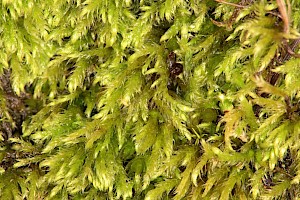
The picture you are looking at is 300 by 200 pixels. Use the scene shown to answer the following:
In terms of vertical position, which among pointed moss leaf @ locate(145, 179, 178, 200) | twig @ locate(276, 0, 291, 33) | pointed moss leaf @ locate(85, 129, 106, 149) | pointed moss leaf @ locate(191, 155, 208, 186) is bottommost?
pointed moss leaf @ locate(145, 179, 178, 200)

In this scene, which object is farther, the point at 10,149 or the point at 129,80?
the point at 10,149

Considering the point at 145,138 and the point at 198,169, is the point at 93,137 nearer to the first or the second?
the point at 145,138

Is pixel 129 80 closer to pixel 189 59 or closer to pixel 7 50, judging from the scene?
pixel 189 59

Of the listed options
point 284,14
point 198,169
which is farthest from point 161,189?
point 284,14

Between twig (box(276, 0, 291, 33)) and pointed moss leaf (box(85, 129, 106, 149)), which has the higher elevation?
twig (box(276, 0, 291, 33))

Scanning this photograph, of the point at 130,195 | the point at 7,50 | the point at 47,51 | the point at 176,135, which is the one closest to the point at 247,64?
the point at 176,135

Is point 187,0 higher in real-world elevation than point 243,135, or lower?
higher

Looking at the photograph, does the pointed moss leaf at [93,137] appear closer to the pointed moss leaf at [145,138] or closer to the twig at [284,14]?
the pointed moss leaf at [145,138]

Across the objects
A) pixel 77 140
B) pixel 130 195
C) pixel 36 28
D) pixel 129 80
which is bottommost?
pixel 130 195

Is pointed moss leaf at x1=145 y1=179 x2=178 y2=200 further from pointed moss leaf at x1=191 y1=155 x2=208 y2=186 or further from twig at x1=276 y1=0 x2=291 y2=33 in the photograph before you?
twig at x1=276 y1=0 x2=291 y2=33

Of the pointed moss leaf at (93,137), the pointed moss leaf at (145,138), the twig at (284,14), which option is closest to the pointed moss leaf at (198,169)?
the pointed moss leaf at (145,138)

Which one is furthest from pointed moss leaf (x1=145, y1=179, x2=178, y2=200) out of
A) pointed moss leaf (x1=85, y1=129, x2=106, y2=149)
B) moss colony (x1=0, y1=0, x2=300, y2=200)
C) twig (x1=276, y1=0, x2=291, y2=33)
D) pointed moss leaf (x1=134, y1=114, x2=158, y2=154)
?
twig (x1=276, y1=0, x2=291, y2=33)
